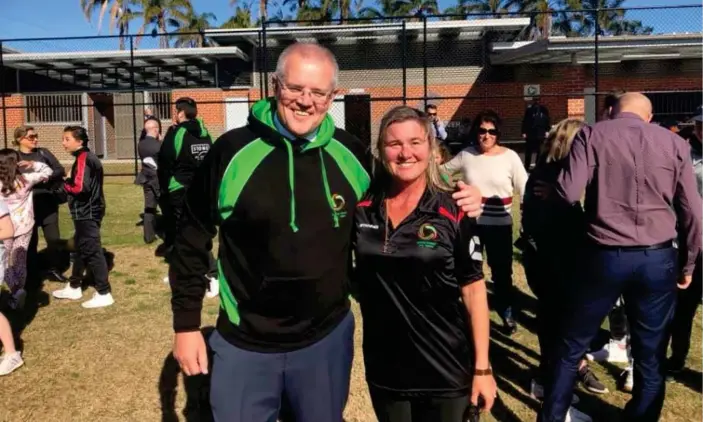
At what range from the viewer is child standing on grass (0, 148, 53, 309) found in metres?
5.33

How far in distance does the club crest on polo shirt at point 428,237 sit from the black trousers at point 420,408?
2.02 ft

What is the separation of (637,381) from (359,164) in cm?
208

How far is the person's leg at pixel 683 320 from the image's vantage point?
4.05 metres

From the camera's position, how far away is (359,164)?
2299 millimetres

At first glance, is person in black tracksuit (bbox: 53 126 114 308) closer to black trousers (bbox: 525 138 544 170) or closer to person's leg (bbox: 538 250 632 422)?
person's leg (bbox: 538 250 632 422)

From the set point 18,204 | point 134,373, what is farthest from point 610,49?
point 134,373

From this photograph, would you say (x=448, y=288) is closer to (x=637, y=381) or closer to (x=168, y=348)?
(x=637, y=381)

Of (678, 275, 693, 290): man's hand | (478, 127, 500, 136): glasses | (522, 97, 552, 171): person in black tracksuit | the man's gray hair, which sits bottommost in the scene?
(678, 275, 693, 290): man's hand

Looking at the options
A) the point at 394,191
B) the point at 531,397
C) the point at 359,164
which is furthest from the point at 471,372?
the point at 531,397

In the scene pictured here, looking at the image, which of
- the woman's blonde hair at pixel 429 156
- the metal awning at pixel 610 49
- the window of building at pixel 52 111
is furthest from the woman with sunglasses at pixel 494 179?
the window of building at pixel 52 111

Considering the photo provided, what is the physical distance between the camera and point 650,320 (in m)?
3.02

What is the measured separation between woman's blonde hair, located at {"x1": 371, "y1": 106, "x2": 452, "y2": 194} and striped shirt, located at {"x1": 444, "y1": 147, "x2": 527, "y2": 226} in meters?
2.63

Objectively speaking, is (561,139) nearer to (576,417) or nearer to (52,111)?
(576,417)

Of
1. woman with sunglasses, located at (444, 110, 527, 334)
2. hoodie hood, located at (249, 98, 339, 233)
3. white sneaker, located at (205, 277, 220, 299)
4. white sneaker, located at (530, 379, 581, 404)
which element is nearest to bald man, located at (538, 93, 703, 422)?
white sneaker, located at (530, 379, 581, 404)
